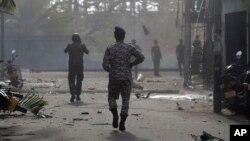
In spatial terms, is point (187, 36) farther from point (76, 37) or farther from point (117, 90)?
point (117, 90)

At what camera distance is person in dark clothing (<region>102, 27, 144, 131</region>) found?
8.80 m

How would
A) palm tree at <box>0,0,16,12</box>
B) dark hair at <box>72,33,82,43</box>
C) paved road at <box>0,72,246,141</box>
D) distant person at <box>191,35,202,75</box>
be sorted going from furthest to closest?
distant person at <box>191,35,202,75</box> → dark hair at <box>72,33,82,43</box> → palm tree at <box>0,0,16,12</box> → paved road at <box>0,72,246,141</box>

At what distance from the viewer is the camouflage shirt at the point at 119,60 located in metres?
8.85

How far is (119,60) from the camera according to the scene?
29.2 ft

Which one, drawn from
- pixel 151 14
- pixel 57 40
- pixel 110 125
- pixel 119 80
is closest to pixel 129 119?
pixel 110 125

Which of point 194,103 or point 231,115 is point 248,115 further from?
point 194,103

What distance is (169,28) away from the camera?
5722 cm

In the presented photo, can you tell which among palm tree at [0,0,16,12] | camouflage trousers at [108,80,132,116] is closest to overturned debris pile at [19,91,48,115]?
camouflage trousers at [108,80,132,116]

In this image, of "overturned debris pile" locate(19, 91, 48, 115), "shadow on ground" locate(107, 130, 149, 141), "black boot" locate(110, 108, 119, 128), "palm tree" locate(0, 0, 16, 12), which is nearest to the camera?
"shadow on ground" locate(107, 130, 149, 141)

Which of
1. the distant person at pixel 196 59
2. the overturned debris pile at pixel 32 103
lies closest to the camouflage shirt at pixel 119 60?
the overturned debris pile at pixel 32 103

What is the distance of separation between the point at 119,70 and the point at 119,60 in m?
0.19

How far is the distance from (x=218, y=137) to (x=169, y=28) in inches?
1958

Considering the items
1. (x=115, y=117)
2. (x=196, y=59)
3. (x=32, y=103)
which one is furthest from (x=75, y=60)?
(x=196, y=59)

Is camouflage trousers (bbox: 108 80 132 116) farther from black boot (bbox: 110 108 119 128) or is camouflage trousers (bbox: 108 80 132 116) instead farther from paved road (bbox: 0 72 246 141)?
paved road (bbox: 0 72 246 141)
